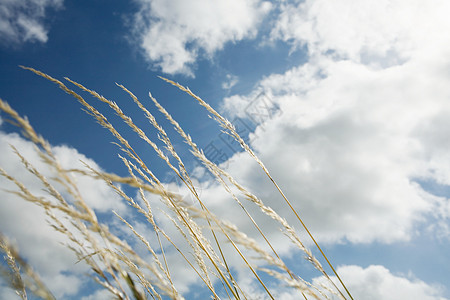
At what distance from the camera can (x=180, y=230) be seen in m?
2.02

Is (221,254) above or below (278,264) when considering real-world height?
above

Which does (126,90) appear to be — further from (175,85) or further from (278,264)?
(278,264)

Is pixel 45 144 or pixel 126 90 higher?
pixel 126 90

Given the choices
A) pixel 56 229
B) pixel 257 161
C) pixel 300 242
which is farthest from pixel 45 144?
pixel 257 161

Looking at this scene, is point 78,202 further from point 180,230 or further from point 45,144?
point 180,230

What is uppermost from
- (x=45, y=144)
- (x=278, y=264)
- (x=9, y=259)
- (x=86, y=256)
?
(x=278, y=264)

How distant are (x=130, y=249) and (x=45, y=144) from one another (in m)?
0.39

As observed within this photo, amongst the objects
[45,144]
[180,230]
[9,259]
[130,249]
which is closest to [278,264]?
[130,249]

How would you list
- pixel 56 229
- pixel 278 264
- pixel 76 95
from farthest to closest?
pixel 76 95
pixel 56 229
pixel 278 264

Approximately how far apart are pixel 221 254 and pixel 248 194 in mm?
532

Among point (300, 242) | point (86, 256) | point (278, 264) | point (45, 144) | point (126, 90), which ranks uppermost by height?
point (126, 90)

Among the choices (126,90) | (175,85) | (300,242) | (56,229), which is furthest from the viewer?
(126,90)

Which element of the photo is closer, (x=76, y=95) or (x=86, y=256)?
(x=86, y=256)

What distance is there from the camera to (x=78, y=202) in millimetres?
800
